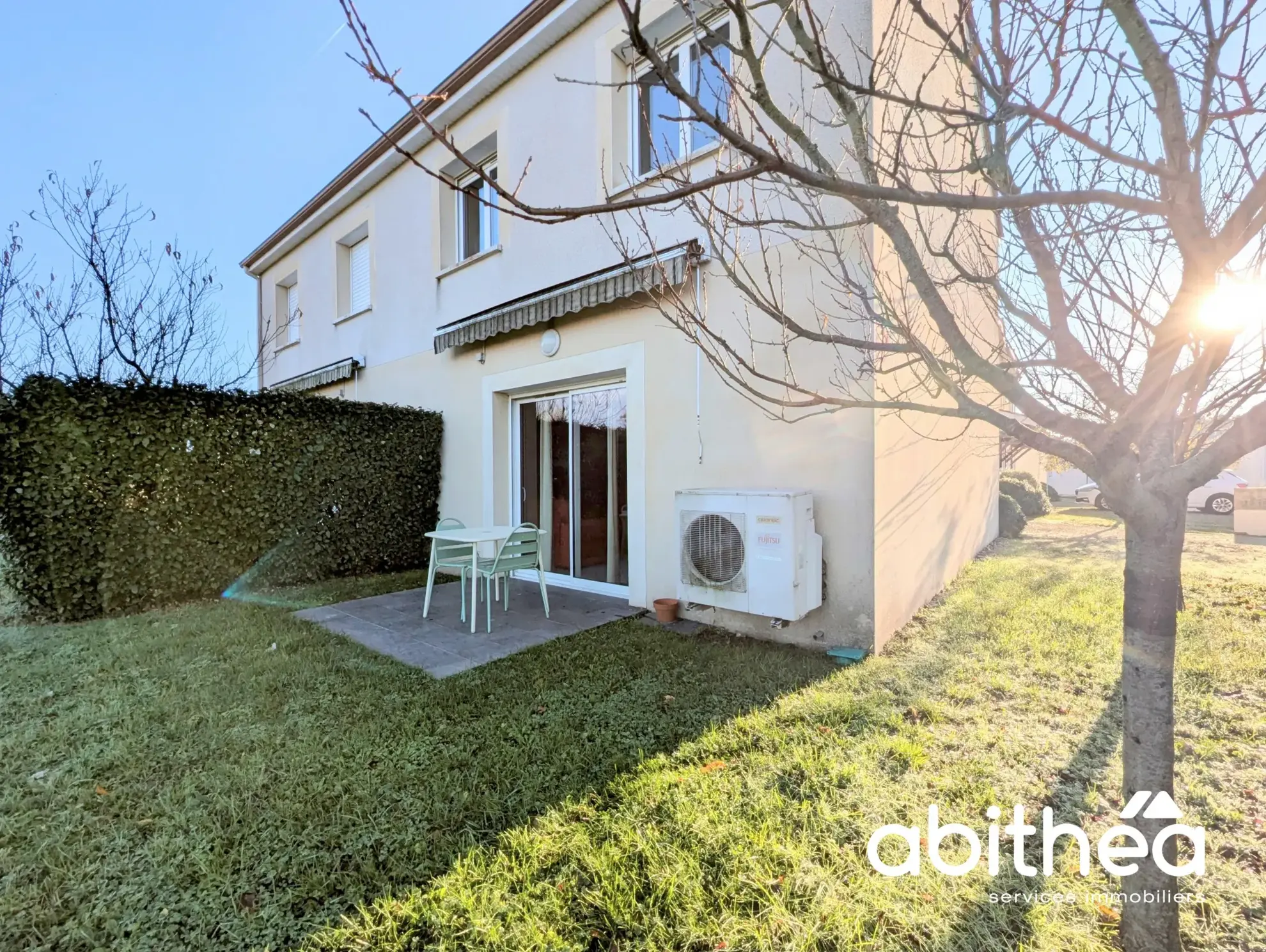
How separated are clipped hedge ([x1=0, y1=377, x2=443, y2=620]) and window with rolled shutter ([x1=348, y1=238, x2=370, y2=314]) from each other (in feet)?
19.2

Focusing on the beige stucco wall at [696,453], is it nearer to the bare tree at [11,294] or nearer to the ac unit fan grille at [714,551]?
the ac unit fan grille at [714,551]

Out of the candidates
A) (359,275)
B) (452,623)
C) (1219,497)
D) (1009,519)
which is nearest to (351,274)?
(359,275)

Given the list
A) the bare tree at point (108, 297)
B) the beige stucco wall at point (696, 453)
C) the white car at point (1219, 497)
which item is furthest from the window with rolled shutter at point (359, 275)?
the white car at point (1219, 497)

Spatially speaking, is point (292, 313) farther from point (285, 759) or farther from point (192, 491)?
point (285, 759)

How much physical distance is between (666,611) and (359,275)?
46.9 ft

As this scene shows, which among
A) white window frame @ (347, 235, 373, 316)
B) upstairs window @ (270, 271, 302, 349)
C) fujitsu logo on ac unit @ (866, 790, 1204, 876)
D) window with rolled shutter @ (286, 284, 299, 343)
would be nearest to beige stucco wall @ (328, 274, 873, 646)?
fujitsu logo on ac unit @ (866, 790, 1204, 876)

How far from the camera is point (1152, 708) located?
2.64 metres

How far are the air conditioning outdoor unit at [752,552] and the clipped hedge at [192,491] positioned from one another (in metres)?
7.96

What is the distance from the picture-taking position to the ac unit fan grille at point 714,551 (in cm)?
670

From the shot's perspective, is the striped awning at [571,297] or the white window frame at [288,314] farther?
the white window frame at [288,314]

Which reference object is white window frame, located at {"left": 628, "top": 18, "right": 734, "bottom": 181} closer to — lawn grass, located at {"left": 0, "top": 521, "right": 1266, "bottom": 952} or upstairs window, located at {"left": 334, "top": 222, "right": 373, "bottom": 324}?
lawn grass, located at {"left": 0, "top": 521, "right": 1266, "bottom": 952}

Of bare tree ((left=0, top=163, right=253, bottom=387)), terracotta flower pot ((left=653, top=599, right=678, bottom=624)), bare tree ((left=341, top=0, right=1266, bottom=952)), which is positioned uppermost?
bare tree ((left=0, top=163, right=253, bottom=387))

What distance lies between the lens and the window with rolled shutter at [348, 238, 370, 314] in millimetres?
15961

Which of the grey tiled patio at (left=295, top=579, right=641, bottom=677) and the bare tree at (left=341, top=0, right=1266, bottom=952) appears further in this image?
the grey tiled patio at (left=295, top=579, right=641, bottom=677)
